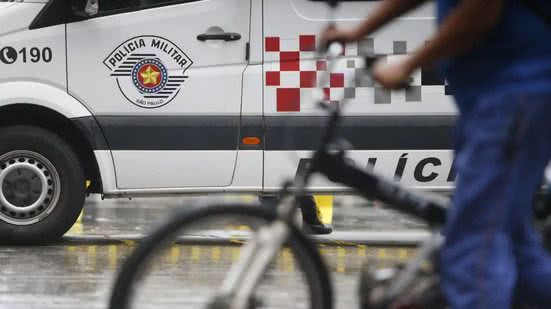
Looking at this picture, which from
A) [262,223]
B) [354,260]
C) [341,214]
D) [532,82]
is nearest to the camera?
[532,82]

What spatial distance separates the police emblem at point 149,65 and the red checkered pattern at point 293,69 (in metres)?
0.51

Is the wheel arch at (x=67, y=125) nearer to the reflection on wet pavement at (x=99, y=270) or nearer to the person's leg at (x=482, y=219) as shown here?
the reflection on wet pavement at (x=99, y=270)

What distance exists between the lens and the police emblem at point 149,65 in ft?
26.1

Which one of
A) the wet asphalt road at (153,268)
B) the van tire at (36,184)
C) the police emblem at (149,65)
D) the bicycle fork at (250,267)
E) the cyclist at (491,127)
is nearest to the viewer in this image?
the cyclist at (491,127)

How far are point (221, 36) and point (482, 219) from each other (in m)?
4.55

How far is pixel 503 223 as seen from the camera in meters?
3.65

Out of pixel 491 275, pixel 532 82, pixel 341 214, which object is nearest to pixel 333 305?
pixel 491 275

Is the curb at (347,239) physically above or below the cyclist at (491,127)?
below

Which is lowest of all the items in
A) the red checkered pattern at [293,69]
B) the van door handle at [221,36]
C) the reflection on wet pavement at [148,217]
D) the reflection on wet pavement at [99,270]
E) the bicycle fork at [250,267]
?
the reflection on wet pavement at [148,217]

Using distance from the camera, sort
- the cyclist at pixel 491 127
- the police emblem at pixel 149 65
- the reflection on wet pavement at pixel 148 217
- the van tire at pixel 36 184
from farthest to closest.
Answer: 1. the reflection on wet pavement at pixel 148 217
2. the van tire at pixel 36 184
3. the police emblem at pixel 149 65
4. the cyclist at pixel 491 127

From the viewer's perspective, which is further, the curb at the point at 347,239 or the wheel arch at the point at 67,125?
the curb at the point at 347,239

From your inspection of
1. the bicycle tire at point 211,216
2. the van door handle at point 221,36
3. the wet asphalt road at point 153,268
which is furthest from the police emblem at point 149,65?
the bicycle tire at point 211,216

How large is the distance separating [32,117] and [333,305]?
4.63 metres

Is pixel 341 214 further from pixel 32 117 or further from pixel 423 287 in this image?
pixel 423 287
